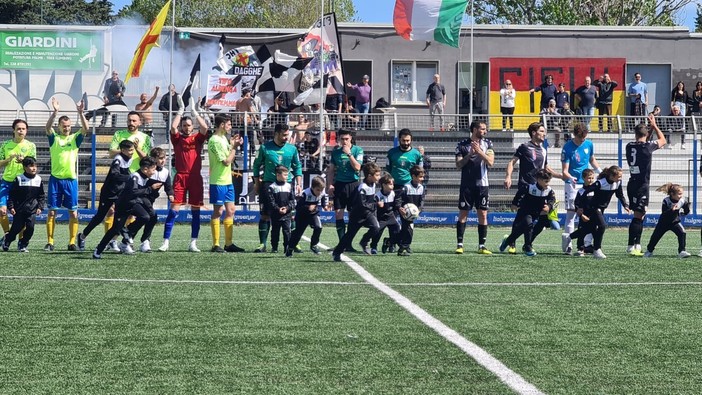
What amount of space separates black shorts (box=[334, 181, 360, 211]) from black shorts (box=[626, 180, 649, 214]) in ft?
13.0

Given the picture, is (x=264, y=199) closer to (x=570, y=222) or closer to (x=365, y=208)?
(x=365, y=208)

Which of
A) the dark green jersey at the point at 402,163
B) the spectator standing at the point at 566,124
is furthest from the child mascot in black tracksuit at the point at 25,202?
the spectator standing at the point at 566,124

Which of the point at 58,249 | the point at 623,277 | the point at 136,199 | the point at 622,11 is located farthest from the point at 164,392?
the point at 622,11

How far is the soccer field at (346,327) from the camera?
249 inches

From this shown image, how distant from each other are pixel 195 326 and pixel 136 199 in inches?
231

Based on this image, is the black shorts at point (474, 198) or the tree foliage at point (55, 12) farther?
the tree foliage at point (55, 12)

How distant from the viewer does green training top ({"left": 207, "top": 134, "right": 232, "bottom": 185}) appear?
15.3m

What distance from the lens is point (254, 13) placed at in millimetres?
68000

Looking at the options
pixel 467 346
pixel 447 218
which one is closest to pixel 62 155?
pixel 467 346

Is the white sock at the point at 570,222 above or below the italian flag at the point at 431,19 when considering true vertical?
below

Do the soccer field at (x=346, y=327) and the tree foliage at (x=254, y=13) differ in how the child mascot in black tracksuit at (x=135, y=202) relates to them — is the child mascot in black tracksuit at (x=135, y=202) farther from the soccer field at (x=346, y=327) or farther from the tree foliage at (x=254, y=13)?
the tree foliage at (x=254, y=13)

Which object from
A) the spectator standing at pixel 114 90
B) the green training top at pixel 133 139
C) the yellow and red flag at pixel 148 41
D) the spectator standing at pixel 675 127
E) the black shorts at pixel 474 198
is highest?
the yellow and red flag at pixel 148 41

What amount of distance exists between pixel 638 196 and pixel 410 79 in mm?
19672

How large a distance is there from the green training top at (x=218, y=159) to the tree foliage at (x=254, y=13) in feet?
157
